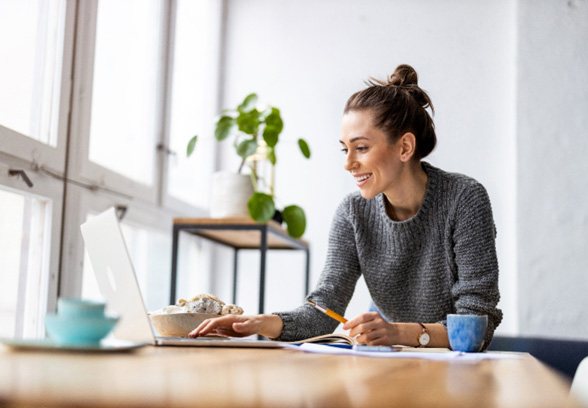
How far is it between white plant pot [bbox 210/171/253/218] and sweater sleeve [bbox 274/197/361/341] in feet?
2.77

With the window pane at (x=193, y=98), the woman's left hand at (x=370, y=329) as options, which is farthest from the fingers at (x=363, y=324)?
the window pane at (x=193, y=98)

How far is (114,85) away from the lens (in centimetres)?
271

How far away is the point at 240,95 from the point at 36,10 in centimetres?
173

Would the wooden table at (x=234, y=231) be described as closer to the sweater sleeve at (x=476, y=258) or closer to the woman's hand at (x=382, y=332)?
the sweater sleeve at (x=476, y=258)

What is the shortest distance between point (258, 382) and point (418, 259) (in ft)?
4.10

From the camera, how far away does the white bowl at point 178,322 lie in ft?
4.72

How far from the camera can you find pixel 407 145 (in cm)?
195

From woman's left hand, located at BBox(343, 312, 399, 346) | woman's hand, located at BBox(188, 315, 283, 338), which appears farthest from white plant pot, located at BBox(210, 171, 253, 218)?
woman's left hand, located at BBox(343, 312, 399, 346)

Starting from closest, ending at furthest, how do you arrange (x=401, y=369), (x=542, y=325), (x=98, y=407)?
1. (x=98, y=407)
2. (x=401, y=369)
3. (x=542, y=325)

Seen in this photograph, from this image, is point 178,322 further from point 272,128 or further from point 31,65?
point 272,128

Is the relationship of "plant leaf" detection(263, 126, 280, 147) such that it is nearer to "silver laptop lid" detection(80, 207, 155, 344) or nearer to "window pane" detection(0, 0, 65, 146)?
"window pane" detection(0, 0, 65, 146)

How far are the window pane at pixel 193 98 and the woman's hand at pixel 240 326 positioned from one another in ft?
6.03

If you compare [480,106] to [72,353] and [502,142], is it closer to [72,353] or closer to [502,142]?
[502,142]

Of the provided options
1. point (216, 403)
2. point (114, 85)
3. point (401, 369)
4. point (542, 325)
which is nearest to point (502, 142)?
point (542, 325)
